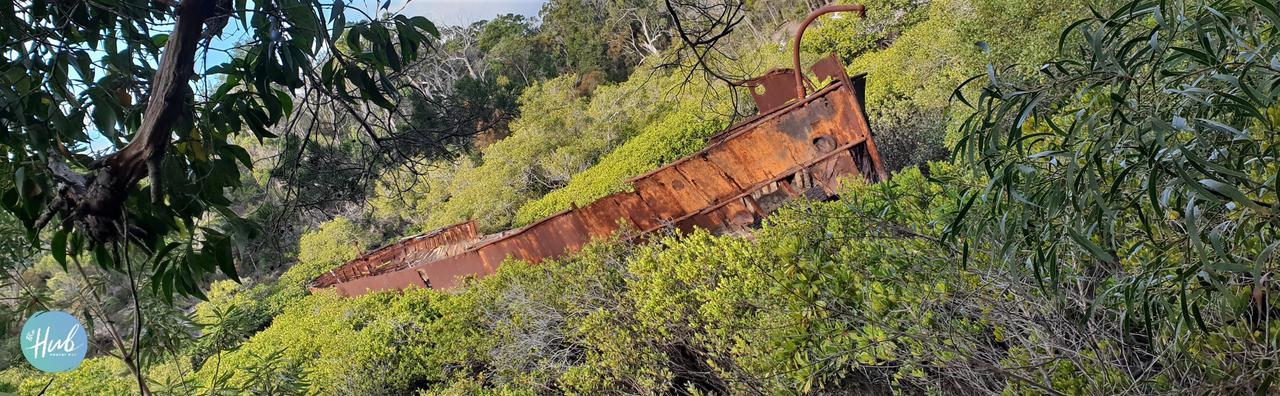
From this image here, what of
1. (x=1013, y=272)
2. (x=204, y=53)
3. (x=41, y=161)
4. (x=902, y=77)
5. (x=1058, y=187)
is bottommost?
(x=902, y=77)

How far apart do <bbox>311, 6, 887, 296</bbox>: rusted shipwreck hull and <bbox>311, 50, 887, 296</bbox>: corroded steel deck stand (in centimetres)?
1

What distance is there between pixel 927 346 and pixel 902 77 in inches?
495

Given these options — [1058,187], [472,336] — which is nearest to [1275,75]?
[1058,187]

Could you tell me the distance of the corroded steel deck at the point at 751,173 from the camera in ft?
25.9

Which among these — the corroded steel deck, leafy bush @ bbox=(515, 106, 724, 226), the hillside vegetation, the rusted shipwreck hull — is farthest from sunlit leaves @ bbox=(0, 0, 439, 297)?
leafy bush @ bbox=(515, 106, 724, 226)

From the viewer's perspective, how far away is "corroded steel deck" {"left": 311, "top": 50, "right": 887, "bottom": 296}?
25.9 feet

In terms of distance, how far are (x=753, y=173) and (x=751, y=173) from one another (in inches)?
0.9

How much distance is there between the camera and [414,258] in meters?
16.2

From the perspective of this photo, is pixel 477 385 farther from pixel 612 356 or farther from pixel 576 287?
pixel 612 356

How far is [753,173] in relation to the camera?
334 inches

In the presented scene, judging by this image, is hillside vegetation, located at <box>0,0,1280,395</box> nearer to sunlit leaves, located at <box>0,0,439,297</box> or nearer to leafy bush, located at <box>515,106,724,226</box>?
sunlit leaves, located at <box>0,0,439,297</box>

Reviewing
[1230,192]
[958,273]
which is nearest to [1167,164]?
[1230,192]

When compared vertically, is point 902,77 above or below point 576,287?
below

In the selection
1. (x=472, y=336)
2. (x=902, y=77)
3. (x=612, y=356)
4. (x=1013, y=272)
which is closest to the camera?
(x=1013, y=272)
